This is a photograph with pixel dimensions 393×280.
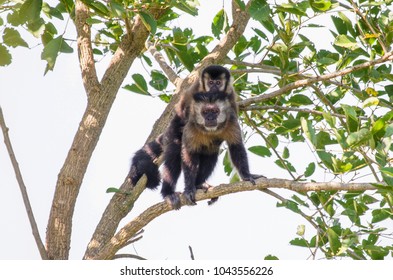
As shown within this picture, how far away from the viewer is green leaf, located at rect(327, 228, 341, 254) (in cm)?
529

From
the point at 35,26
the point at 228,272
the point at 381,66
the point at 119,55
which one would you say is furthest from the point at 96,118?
the point at 381,66

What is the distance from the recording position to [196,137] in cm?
719

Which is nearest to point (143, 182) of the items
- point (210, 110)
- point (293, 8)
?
point (210, 110)

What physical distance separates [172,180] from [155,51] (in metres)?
1.59

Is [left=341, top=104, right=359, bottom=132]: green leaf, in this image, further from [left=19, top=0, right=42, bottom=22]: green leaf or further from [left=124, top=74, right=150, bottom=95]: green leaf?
[left=124, top=74, right=150, bottom=95]: green leaf

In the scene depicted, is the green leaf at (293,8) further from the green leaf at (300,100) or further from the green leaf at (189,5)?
the green leaf at (300,100)

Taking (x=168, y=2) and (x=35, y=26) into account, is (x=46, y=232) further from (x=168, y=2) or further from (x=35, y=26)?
(x=168, y=2)

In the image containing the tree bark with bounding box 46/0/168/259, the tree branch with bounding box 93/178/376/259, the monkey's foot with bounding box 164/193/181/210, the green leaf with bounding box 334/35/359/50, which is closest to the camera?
the tree branch with bounding box 93/178/376/259

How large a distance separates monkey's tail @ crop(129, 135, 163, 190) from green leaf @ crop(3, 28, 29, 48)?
8.03 ft

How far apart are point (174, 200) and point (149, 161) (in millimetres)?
694

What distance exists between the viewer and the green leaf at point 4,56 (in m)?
4.62

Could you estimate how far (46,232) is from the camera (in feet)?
20.8

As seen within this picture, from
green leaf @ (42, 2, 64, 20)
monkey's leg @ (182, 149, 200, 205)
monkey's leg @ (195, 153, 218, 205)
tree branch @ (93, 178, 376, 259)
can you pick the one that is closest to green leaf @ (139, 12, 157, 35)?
green leaf @ (42, 2, 64, 20)

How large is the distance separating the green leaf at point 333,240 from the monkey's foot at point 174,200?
1811mm
